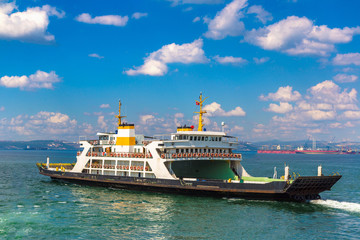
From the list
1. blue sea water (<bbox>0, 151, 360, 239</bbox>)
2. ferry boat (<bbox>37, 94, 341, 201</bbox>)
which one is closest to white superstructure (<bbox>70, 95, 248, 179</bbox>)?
ferry boat (<bbox>37, 94, 341, 201</bbox>)

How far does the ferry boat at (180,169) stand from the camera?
32.4m

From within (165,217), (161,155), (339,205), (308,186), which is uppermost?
(161,155)

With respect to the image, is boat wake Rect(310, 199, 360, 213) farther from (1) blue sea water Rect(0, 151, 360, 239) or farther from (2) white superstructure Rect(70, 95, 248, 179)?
(2) white superstructure Rect(70, 95, 248, 179)

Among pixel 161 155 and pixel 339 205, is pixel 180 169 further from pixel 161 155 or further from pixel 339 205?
pixel 339 205

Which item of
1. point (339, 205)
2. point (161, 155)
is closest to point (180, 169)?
point (161, 155)

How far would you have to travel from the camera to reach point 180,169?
4397 centimetres

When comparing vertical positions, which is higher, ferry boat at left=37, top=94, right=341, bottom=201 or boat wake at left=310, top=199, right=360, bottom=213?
ferry boat at left=37, top=94, right=341, bottom=201

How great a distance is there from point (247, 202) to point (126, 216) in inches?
451

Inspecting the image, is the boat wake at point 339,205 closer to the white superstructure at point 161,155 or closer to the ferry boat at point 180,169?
the ferry boat at point 180,169

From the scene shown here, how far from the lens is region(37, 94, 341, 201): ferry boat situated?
32.4m

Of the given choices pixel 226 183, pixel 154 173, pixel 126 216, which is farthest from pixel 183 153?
A: pixel 126 216

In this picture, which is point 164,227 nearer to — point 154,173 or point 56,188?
point 154,173

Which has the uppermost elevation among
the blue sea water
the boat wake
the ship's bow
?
the ship's bow

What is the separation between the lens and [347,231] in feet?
79.5
